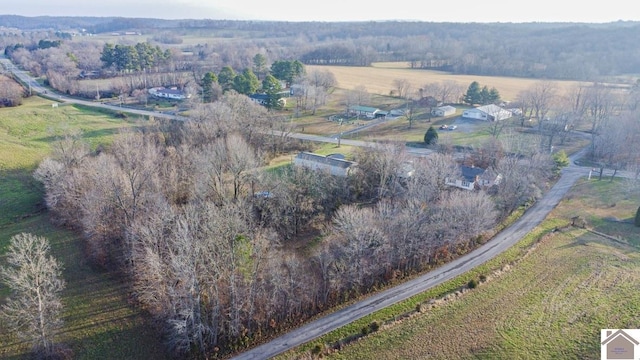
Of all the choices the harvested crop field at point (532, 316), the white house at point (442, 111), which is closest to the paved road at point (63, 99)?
the white house at point (442, 111)

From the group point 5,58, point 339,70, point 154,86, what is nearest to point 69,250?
point 154,86

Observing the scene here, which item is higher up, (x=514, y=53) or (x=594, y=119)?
(x=514, y=53)

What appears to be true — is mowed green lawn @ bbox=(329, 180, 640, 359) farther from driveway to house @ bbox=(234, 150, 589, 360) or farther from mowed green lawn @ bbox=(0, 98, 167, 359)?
mowed green lawn @ bbox=(0, 98, 167, 359)

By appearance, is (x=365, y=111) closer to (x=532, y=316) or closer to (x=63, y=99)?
(x=532, y=316)

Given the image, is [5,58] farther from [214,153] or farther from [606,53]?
[606,53]

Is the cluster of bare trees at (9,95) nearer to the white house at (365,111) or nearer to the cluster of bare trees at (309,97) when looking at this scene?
the cluster of bare trees at (309,97)

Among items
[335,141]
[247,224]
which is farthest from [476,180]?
[247,224]
